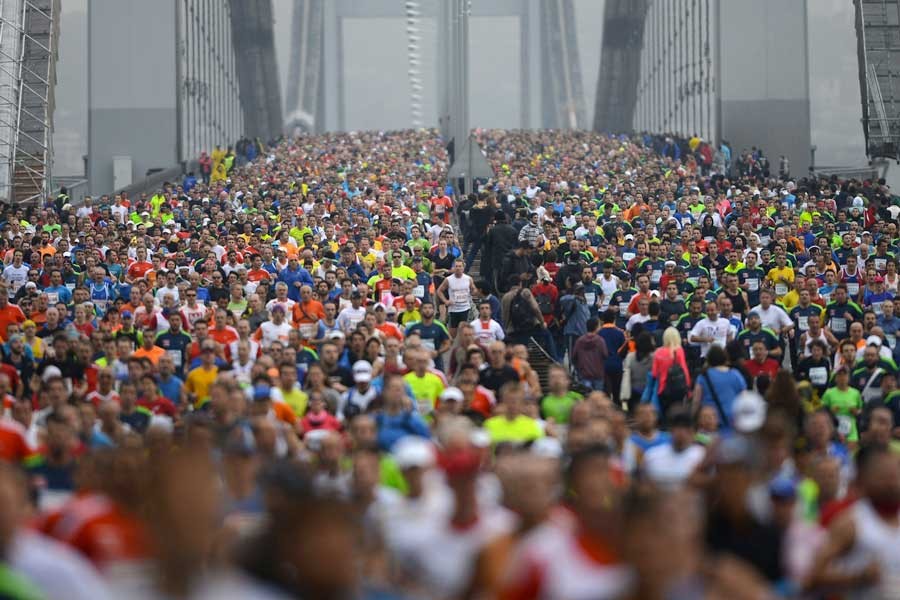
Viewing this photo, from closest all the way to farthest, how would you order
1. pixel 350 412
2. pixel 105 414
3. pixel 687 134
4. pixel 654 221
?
pixel 105 414, pixel 350 412, pixel 654 221, pixel 687 134

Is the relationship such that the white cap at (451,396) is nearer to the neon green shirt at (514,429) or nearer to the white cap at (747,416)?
the neon green shirt at (514,429)

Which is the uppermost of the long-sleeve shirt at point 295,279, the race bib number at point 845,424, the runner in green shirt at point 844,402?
the long-sleeve shirt at point 295,279

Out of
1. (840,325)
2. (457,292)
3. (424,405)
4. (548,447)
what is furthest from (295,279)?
(548,447)

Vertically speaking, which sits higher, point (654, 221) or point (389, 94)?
point (389, 94)

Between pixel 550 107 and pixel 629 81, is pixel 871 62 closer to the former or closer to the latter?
pixel 629 81

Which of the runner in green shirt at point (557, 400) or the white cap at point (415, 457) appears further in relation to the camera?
the runner in green shirt at point (557, 400)

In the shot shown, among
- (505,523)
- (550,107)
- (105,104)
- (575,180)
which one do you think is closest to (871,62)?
(575,180)

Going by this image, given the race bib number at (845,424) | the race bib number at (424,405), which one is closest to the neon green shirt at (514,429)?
the race bib number at (424,405)
